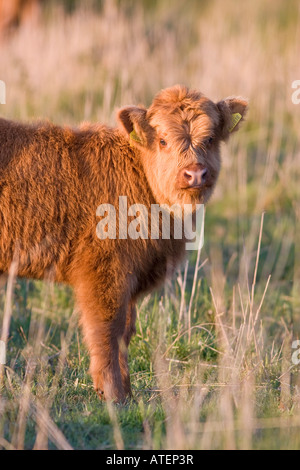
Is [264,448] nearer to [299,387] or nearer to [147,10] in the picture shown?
[299,387]

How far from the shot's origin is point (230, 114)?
4.99 m

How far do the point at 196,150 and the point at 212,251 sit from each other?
3258 millimetres

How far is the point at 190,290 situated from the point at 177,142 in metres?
2.57

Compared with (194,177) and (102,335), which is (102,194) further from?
(102,335)

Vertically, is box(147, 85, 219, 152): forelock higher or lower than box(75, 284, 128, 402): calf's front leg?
higher

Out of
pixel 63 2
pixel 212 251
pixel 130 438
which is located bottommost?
pixel 130 438

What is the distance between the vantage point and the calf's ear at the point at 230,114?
499 centimetres

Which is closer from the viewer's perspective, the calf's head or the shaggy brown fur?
the shaggy brown fur

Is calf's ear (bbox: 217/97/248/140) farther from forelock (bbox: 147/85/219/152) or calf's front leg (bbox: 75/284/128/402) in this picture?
calf's front leg (bbox: 75/284/128/402)

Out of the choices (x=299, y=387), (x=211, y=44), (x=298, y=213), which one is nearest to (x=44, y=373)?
(x=299, y=387)

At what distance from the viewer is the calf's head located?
459 cm

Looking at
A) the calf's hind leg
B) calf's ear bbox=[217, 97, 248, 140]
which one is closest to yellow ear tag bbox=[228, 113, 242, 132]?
calf's ear bbox=[217, 97, 248, 140]

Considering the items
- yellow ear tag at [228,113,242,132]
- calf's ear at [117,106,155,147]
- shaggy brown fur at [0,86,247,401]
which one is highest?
yellow ear tag at [228,113,242,132]

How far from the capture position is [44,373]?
4.80 metres
